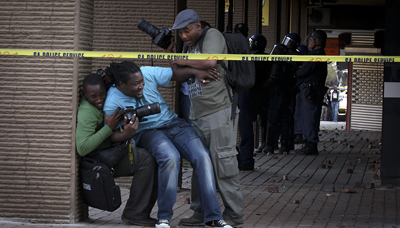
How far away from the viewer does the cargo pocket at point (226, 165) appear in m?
5.12

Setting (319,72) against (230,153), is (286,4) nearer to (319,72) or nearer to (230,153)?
(319,72)

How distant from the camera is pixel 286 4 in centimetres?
1791

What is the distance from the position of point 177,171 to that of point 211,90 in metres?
0.75

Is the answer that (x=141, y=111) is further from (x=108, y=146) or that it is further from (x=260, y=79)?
(x=260, y=79)

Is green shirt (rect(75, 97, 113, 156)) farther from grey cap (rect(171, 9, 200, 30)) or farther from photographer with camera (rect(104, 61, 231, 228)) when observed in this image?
grey cap (rect(171, 9, 200, 30))

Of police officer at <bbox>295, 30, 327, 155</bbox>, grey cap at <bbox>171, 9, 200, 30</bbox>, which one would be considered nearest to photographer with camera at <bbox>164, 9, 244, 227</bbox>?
grey cap at <bbox>171, 9, 200, 30</bbox>

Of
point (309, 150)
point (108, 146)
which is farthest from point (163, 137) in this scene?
point (309, 150)

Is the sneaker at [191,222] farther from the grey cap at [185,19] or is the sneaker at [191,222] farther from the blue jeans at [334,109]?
the blue jeans at [334,109]

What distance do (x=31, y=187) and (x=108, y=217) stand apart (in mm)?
822

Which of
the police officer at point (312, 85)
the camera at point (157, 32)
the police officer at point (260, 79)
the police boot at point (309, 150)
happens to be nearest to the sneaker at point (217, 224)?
the camera at point (157, 32)

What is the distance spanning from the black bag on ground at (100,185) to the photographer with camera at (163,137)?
308mm

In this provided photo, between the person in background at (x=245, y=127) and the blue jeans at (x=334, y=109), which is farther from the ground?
the person in background at (x=245, y=127)

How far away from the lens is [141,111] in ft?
16.7

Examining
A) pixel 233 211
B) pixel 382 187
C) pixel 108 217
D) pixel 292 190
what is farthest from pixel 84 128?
pixel 382 187
